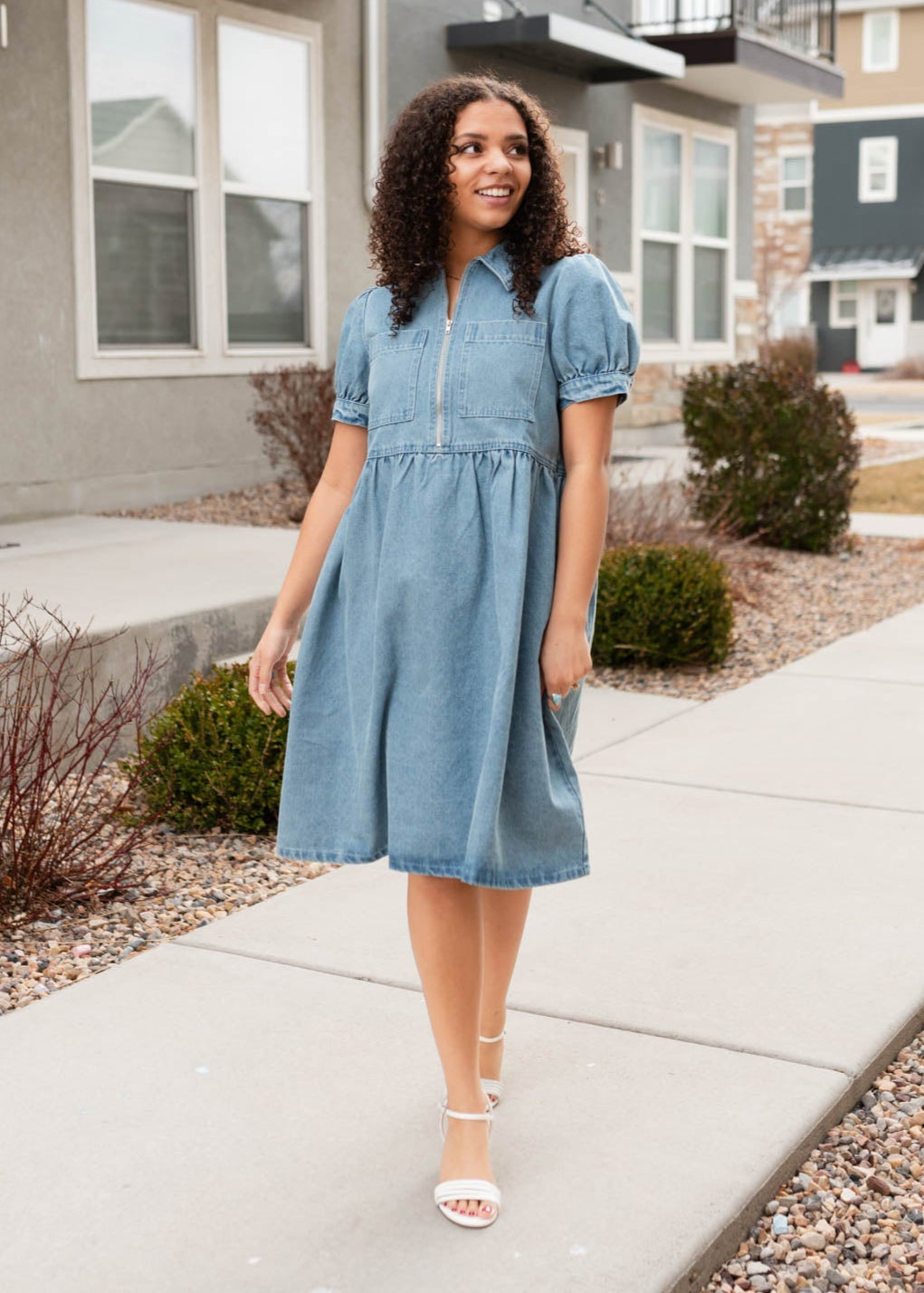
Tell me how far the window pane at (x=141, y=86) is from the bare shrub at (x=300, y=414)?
136 cm

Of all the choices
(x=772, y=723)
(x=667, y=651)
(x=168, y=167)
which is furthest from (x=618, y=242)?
(x=772, y=723)

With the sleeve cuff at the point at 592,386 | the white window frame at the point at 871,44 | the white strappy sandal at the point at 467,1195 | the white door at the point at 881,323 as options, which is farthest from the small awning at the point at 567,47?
the white door at the point at 881,323

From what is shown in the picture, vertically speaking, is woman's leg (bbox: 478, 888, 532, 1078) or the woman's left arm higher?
the woman's left arm

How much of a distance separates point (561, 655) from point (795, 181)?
39.8 m

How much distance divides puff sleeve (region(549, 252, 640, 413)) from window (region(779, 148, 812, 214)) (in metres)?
38.9

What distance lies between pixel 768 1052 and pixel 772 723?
284 centimetres

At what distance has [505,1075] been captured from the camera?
2980 mm

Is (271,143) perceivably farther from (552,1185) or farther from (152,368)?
(552,1185)

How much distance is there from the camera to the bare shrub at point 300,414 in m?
9.59

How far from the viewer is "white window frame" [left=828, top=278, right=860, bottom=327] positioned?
40.0m

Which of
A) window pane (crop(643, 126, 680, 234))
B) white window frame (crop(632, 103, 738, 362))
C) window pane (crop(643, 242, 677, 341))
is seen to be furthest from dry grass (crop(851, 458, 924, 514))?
window pane (crop(643, 126, 680, 234))

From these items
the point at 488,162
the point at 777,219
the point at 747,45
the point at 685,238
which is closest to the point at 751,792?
the point at 488,162

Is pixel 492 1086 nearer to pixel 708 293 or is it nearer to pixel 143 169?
pixel 143 169

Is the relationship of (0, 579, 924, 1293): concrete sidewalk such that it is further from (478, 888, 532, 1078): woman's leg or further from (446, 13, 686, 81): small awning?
(446, 13, 686, 81): small awning
